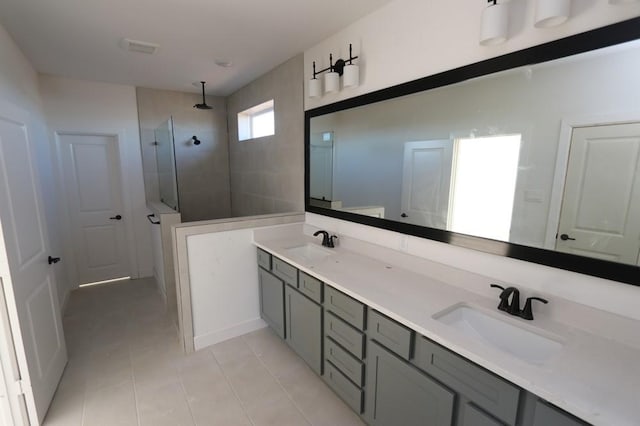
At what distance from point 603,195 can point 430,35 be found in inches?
50.9

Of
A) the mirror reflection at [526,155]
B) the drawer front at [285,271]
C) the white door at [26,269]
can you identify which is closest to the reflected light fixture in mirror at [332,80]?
the mirror reflection at [526,155]

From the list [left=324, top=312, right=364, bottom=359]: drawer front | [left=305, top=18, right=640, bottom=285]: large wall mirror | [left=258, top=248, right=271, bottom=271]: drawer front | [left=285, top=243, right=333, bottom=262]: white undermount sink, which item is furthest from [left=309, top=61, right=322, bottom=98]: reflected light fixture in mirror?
[left=324, top=312, right=364, bottom=359]: drawer front

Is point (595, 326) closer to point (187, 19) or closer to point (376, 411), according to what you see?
point (376, 411)

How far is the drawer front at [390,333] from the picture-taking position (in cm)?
144

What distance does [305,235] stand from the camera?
10.2 feet

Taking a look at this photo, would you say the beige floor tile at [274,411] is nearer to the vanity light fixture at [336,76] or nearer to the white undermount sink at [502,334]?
the white undermount sink at [502,334]

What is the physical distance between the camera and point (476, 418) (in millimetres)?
1186

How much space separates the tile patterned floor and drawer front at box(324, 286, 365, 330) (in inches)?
27.7

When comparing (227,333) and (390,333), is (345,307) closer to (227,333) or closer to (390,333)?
(390,333)

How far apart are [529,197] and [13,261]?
2902 mm

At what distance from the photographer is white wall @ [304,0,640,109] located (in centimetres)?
126

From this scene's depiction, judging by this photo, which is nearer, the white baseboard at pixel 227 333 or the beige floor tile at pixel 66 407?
the beige floor tile at pixel 66 407

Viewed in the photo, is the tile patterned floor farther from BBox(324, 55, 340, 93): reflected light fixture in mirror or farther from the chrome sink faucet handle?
BBox(324, 55, 340, 93): reflected light fixture in mirror

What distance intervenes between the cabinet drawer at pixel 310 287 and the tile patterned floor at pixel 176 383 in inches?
27.6
